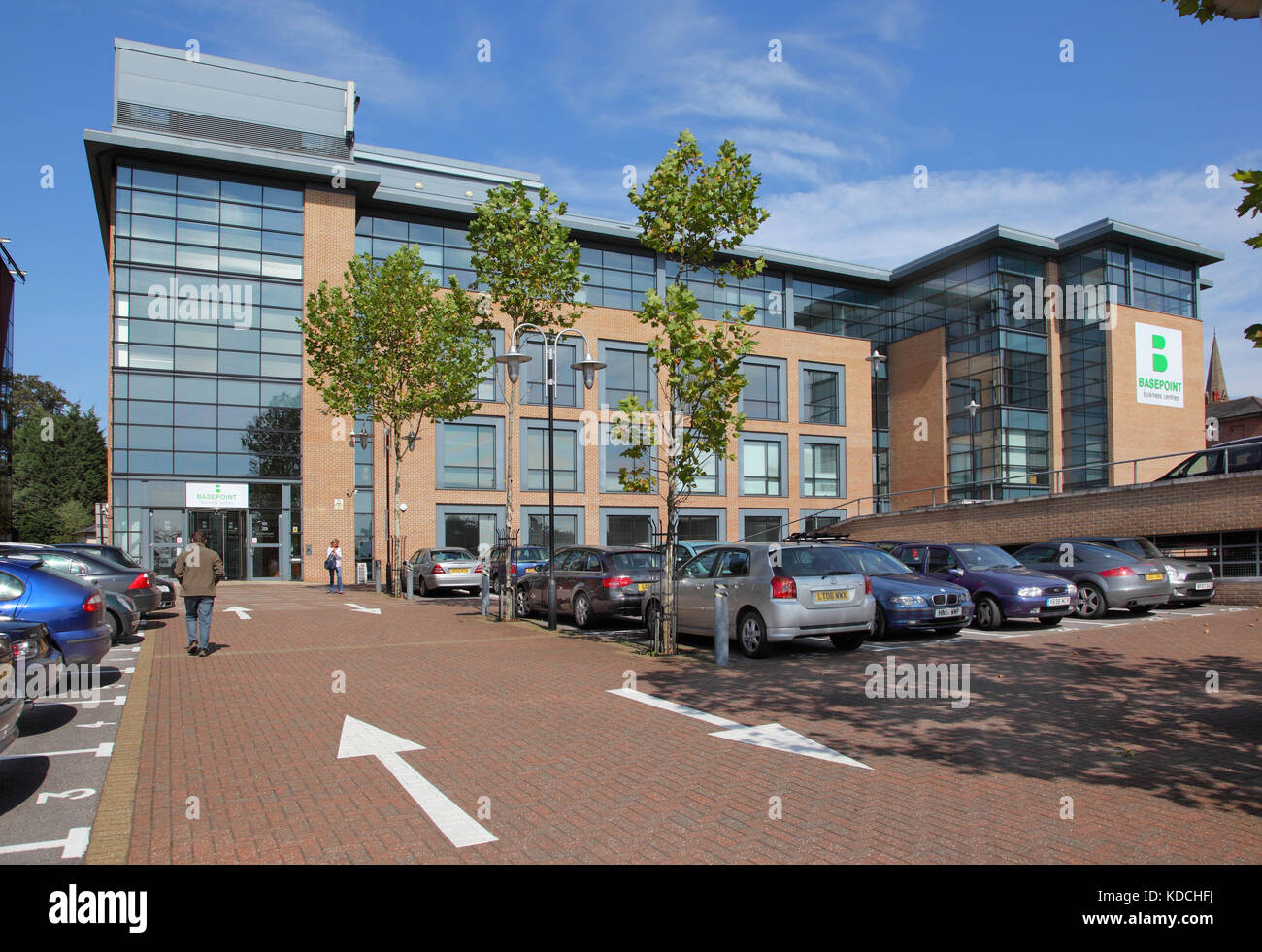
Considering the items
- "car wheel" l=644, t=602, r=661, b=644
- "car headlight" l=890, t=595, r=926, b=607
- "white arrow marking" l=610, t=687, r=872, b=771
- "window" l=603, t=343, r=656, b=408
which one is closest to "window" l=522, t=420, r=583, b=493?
"window" l=603, t=343, r=656, b=408

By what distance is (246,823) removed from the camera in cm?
502

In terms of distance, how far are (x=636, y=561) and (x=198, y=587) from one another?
7183mm

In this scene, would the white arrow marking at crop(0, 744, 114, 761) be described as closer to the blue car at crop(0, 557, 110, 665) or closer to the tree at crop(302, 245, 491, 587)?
the blue car at crop(0, 557, 110, 665)

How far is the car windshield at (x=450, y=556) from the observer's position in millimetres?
25406

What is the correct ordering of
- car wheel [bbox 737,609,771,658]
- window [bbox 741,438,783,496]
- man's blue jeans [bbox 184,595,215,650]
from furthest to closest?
window [bbox 741,438,783,496]
man's blue jeans [bbox 184,595,215,650]
car wheel [bbox 737,609,771,658]

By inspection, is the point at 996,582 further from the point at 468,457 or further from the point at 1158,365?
the point at 1158,365

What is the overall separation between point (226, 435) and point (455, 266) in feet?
37.4

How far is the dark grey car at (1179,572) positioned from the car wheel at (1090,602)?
51.0 inches

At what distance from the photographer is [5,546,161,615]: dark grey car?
14.2 metres

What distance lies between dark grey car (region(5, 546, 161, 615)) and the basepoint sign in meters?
40.3

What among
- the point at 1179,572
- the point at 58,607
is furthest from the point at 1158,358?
the point at 58,607

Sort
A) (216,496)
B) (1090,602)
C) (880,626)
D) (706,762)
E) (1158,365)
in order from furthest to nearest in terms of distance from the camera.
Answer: (1158,365), (216,496), (1090,602), (880,626), (706,762)

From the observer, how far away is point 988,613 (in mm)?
14633

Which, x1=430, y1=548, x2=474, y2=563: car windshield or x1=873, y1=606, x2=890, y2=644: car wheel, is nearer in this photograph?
x1=873, y1=606, x2=890, y2=644: car wheel
